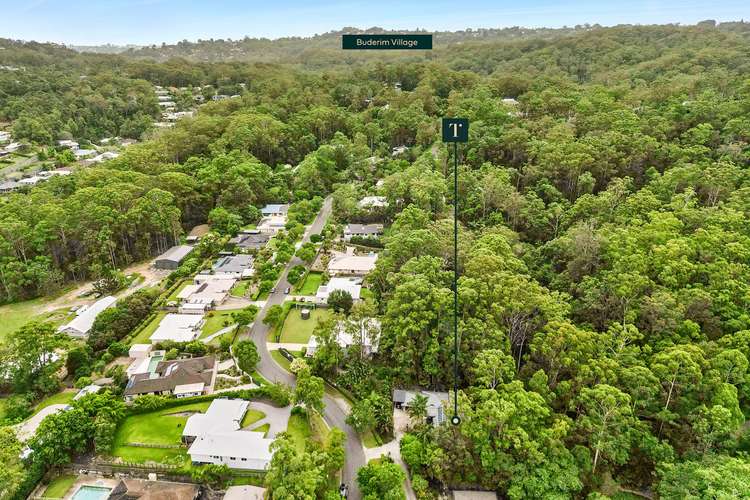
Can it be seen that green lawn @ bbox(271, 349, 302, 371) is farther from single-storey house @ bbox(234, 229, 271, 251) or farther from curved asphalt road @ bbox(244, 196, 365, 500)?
single-storey house @ bbox(234, 229, 271, 251)

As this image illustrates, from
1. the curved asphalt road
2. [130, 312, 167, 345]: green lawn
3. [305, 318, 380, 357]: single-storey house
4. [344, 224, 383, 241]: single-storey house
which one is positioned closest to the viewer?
the curved asphalt road

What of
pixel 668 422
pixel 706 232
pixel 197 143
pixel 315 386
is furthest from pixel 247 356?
pixel 197 143

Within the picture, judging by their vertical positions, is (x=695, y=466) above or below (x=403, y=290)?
below

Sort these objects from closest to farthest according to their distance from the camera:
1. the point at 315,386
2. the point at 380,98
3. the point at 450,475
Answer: the point at 450,475 < the point at 315,386 < the point at 380,98

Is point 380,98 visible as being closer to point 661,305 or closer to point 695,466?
point 661,305

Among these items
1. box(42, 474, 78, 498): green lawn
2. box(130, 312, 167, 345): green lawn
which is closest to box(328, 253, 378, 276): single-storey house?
box(130, 312, 167, 345): green lawn

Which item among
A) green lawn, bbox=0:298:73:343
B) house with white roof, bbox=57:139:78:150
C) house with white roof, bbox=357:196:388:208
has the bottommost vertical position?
green lawn, bbox=0:298:73:343
